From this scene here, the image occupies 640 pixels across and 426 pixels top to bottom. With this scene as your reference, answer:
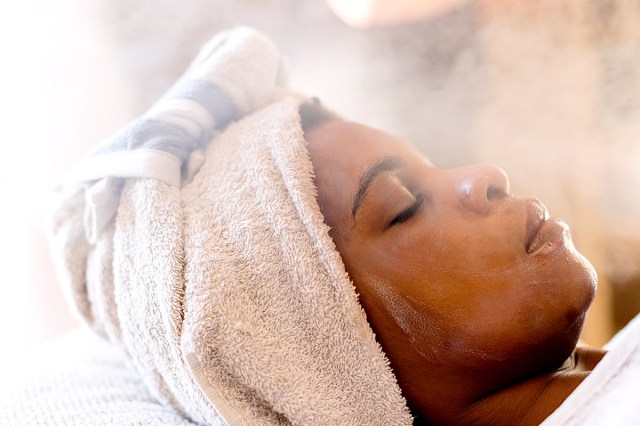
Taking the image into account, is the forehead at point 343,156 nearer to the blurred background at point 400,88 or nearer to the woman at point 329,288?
the woman at point 329,288

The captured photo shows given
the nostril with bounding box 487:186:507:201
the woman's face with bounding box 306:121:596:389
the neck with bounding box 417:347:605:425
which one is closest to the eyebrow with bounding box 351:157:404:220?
the woman's face with bounding box 306:121:596:389

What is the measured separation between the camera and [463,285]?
77cm

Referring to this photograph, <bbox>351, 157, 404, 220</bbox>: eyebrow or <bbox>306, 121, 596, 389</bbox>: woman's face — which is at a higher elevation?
<bbox>351, 157, 404, 220</bbox>: eyebrow

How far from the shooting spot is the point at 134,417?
34.3 inches

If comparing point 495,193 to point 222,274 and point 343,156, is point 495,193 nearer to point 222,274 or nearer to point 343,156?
point 343,156

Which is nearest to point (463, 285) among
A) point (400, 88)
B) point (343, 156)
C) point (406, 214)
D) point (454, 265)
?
point (454, 265)

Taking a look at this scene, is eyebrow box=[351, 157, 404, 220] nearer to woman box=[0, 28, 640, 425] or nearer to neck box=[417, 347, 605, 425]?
woman box=[0, 28, 640, 425]

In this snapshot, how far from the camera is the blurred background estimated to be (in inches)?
42.7

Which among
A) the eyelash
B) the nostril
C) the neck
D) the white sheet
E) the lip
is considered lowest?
the neck

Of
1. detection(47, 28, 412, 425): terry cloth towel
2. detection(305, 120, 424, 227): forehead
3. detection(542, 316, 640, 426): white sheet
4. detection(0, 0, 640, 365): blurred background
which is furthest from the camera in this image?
detection(0, 0, 640, 365): blurred background

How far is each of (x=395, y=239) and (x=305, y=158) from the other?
0.19 metres

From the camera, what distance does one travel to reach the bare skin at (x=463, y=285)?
76 centimetres

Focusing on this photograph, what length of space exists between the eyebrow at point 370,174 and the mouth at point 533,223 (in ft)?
0.68

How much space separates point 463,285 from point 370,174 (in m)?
0.21
